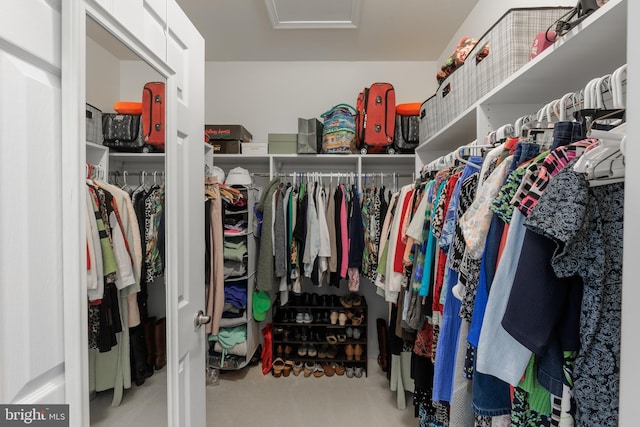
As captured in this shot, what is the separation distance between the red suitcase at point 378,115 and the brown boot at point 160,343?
6.57 feet

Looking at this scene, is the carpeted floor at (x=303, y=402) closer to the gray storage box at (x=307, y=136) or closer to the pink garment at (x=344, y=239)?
the pink garment at (x=344, y=239)

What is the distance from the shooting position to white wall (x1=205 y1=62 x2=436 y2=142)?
2910mm

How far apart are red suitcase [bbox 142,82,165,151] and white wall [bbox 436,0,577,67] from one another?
1.76 m

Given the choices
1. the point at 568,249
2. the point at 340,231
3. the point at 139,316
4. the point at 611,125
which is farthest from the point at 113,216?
the point at 340,231

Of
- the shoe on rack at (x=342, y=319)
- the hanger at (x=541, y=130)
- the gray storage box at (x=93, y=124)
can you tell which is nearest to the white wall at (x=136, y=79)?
the gray storage box at (x=93, y=124)

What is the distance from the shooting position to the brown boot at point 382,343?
262cm

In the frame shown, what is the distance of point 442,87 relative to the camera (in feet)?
6.26

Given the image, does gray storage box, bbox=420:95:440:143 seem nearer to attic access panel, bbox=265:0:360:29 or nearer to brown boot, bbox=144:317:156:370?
attic access panel, bbox=265:0:360:29

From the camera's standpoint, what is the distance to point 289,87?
2.94 metres

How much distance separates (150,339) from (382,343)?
2.23 m

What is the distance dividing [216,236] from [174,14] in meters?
1.35

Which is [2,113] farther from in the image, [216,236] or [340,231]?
[340,231]

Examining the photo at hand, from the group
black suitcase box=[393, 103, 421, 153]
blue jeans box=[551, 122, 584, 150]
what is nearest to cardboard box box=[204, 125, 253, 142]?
black suitcase box=[393, 103, 421, 153]

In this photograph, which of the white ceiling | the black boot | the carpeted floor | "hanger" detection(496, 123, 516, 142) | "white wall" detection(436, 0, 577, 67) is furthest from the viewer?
the white ceiling
